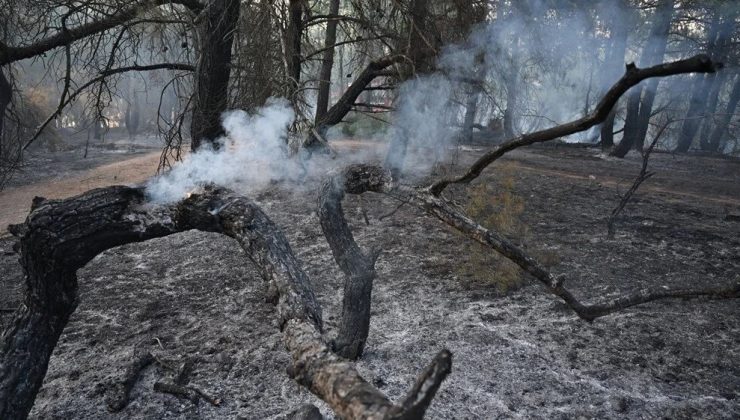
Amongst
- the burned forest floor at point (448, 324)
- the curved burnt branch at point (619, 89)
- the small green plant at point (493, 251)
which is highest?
the curved burnt branch at point (619, 89)

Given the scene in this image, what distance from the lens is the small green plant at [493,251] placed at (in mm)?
5426

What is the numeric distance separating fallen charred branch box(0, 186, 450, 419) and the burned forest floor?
688mm

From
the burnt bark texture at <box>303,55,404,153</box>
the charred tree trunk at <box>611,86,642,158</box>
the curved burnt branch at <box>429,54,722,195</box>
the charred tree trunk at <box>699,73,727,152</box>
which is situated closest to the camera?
the curved burnt branch at <box>429,54,722,195</box>

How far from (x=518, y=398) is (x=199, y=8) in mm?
6159

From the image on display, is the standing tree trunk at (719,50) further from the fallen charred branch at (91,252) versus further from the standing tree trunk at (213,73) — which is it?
the fallen charred branch at (91,252)

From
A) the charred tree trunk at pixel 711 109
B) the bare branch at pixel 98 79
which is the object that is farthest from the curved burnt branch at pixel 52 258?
the charred tree trunk at pixel 711 109

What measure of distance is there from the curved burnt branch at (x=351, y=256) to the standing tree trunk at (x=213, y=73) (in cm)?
245

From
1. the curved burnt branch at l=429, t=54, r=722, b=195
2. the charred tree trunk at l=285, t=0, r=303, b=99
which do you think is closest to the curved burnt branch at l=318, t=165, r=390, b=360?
the curved burnt branch at l=429, t=54, r=722, b=195

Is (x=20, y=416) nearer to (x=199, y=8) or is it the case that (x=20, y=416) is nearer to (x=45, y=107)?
(x=199, y=8)

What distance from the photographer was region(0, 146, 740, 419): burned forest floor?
137 inches

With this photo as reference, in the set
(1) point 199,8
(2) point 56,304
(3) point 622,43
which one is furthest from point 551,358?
(3) point 622,43

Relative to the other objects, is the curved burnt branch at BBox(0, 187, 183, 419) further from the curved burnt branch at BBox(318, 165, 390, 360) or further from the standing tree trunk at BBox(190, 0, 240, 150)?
the standing tree trunk at BBox(190, 0, 240, 150)

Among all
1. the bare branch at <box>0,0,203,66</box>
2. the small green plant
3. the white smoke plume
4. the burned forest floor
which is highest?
the bare branch at <box>0,0,203,66</box>

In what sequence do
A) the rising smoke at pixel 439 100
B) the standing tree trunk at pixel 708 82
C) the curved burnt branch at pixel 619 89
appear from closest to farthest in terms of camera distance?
the curved burnt branch at pixel 619 89 < the rising smoke at pixel 439 100 < the standing tree trunk at pixel 708 82
